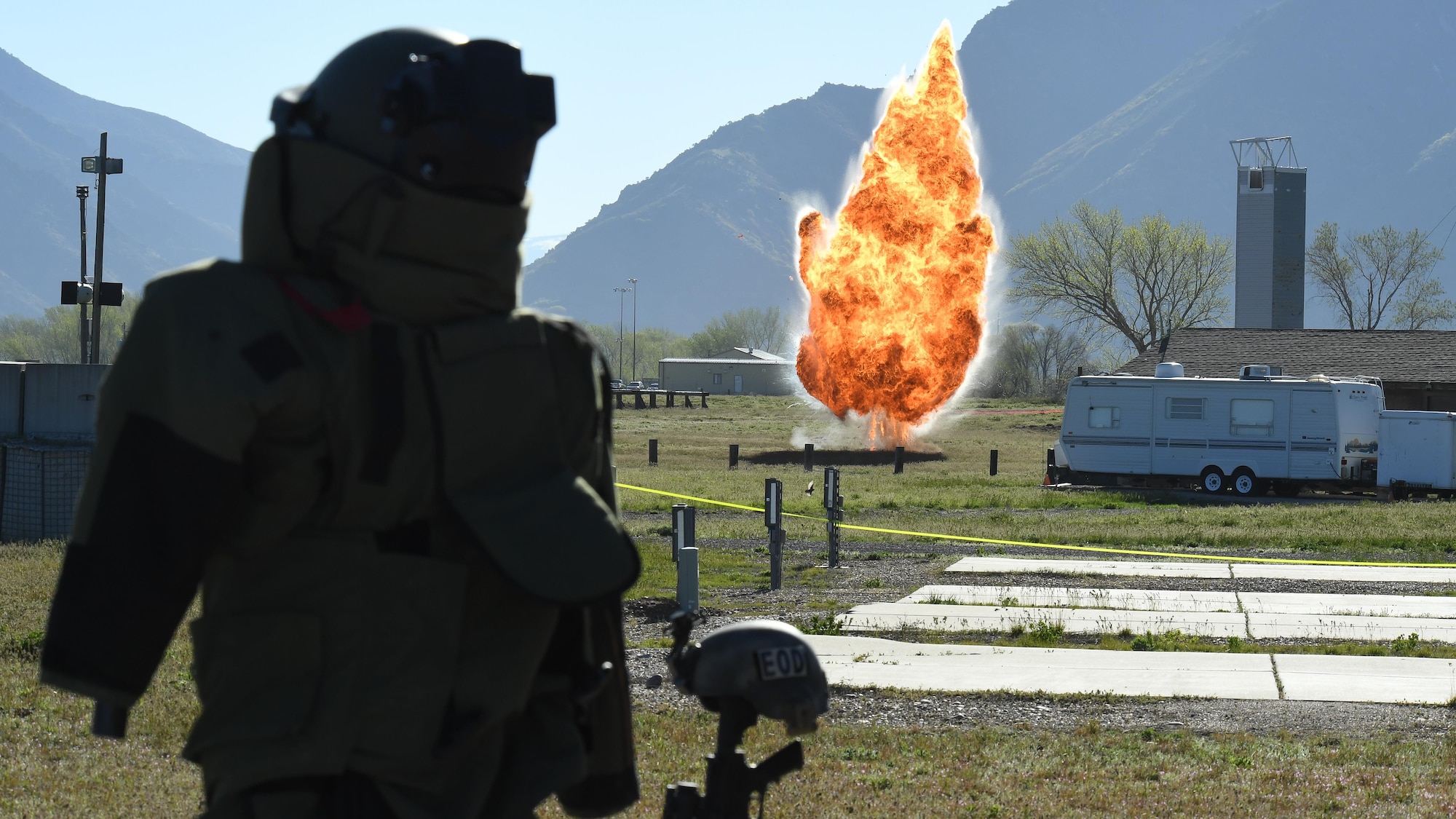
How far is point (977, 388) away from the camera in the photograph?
322ft

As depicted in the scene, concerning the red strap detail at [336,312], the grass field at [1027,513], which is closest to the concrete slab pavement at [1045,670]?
the red strap detail at [336,312]

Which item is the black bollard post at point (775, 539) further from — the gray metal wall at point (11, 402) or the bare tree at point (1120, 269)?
the bare tree at point (1120, 269)

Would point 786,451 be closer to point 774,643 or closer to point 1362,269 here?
point 774,643

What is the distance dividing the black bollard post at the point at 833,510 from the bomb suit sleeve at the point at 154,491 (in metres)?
13.1

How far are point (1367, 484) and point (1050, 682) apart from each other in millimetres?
21239

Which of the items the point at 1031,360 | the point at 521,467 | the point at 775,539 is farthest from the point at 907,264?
the point at 1031,360

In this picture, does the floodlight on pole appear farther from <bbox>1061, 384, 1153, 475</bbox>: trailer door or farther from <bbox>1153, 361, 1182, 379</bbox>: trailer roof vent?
<bbox>1153, 361, 1182, 379</bbox>: trailer roof vent

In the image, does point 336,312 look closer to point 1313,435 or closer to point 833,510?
point 833,510

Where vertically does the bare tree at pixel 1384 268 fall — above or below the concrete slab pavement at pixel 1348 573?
above

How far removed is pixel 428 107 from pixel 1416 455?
28391 millimetres

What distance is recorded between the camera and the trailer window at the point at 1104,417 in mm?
28453

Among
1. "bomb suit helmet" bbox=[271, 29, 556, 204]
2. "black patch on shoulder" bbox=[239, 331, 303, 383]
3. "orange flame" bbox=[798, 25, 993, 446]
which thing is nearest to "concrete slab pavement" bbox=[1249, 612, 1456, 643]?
"bomb suit helmet" bbox=[271, 29, 556, 204]

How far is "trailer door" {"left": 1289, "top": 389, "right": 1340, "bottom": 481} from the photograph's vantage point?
26.5m

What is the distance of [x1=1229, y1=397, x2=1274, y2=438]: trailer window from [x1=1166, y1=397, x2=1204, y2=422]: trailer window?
0.62 m
